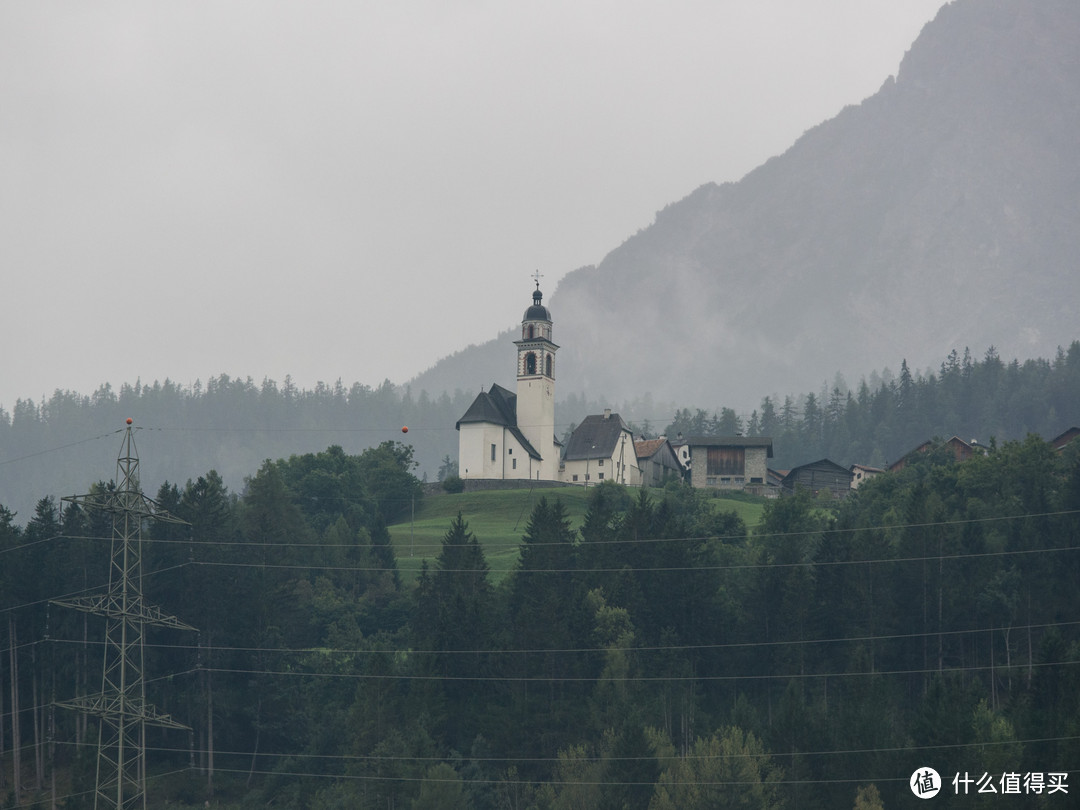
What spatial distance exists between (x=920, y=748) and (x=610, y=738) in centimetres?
1463

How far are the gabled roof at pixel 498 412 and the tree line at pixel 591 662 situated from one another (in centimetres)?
3793

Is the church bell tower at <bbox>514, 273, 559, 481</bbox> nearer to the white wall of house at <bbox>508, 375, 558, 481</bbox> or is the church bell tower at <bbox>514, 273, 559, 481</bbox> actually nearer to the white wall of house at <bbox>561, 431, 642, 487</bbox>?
the white wall of house at <bbox>508, 375, 558, 481</bbox>

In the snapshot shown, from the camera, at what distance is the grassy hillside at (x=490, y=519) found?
93875mm

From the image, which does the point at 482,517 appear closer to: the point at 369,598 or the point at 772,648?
the point at 369,598

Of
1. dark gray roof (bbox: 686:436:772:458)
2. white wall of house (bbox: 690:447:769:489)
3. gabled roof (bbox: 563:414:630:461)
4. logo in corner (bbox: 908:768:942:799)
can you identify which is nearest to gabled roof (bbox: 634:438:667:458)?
dark gray roof (bbox: 686:436:772:458)

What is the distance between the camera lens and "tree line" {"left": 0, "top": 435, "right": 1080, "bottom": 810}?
60.4 meters

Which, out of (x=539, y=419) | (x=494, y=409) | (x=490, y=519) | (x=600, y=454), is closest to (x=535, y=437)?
(x=539, y=419)

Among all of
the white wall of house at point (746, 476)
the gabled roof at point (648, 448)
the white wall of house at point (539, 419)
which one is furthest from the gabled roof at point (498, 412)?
the white wall of house at point (746, 476)

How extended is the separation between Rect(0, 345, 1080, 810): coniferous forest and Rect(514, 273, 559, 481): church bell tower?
137 feet

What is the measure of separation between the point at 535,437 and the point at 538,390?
464 centimetres

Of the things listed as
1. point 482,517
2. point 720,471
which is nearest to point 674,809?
point 482,517

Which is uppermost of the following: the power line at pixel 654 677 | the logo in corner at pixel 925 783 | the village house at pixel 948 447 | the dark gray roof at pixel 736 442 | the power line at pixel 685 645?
the dark gray roof at pixel 736 442

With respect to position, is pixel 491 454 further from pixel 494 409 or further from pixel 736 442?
pixel 736 442

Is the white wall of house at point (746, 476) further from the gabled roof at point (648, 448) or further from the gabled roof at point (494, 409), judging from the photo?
the gabled roof at point (494, 409)
